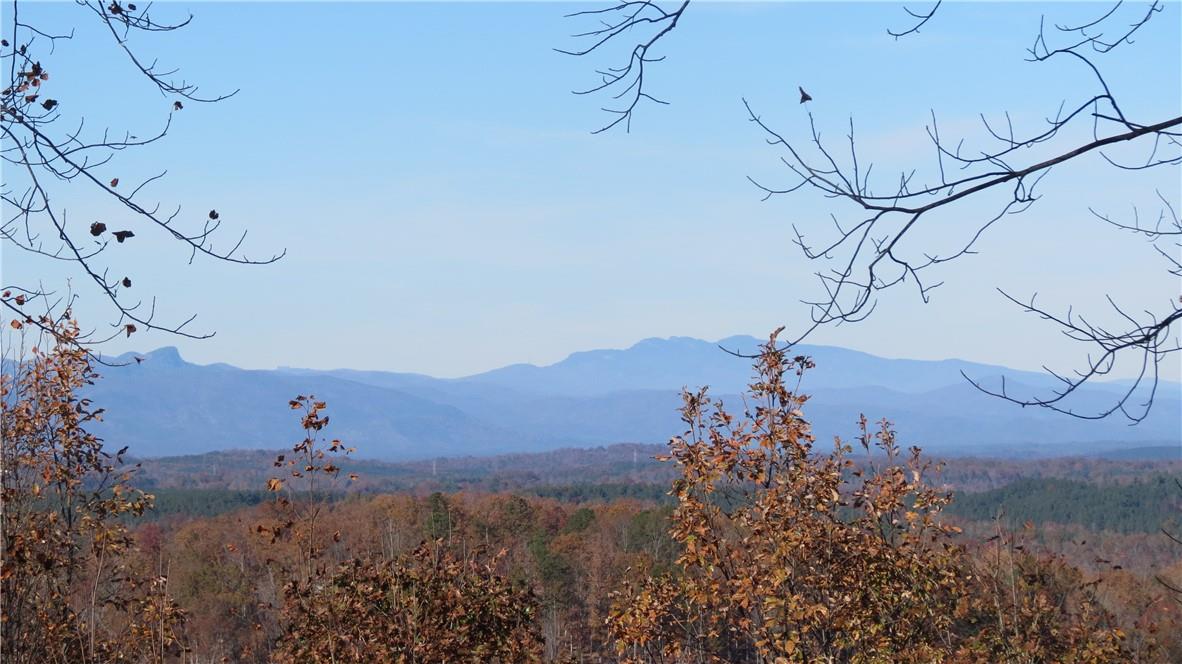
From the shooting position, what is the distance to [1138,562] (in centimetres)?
6931

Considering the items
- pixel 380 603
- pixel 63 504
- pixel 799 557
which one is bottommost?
pixel 380 603

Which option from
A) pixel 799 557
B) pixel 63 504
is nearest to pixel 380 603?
pixel 63 504

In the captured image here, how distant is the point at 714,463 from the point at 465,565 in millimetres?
1934

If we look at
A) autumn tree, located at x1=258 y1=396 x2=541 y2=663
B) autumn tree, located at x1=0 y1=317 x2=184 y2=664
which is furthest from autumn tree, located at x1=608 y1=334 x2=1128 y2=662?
autumn tree, located at x1=0 y1=317 x2=184 y2=664

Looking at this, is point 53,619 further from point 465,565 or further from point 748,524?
point 748,524

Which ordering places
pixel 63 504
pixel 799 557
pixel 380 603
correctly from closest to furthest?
pixel 380 603, pixel 799 557, pixel 63 504

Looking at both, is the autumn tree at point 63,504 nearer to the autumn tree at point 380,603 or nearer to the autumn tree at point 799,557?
the autumn tree at point 380,603

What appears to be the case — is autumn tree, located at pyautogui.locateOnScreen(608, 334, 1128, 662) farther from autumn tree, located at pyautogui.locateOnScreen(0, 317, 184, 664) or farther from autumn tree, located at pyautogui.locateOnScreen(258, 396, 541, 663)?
autumn tree, located at pyautogui.locateOnScreen(0, 317, 184, 664)

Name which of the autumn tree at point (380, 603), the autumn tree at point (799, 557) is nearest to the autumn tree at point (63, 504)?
the autumn tree at point (380, 603)

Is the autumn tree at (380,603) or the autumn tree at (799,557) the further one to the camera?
the autumn tree at (799,557)

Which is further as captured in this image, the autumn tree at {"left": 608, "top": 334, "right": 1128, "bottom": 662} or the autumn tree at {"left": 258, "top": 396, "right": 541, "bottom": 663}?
the autumn tree at {"left": 608, "top": 334, "right": 1128, "bottom": 662}

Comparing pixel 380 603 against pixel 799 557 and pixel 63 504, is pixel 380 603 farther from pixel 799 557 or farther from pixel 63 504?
pixel 799 557

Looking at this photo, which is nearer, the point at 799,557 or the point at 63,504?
the point at 799,557

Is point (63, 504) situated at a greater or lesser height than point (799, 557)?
greater
